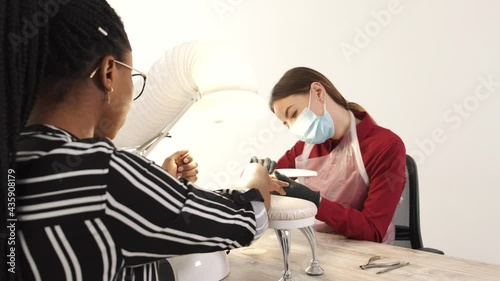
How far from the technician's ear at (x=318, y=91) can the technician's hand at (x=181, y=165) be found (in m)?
0.84

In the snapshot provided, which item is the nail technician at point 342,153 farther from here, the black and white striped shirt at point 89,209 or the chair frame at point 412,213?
the black and white striped shirt at point 89,209

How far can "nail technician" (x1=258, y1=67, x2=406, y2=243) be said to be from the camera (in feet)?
6.09

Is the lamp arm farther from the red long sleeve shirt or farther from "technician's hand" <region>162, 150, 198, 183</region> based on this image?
the red long sleeve shirt

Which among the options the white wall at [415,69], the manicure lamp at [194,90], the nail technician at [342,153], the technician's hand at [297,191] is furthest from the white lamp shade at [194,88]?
the white wall at [415,69]

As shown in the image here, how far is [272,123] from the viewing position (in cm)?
334

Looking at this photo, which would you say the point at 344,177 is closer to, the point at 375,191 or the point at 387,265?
the point at 375,191

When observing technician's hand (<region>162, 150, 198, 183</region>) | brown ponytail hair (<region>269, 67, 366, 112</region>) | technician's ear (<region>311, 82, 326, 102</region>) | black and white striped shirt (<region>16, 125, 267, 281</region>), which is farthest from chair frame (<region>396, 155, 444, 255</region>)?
black and white striped shirt (<region>16, 125, 267, 281</region>)

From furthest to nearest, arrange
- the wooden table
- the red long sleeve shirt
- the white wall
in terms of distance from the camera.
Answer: the white wall
the red long sleeve shirt
the wooden table

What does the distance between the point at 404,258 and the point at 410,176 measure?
0.76 meters

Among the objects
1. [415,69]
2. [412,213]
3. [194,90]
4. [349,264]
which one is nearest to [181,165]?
[194,90]

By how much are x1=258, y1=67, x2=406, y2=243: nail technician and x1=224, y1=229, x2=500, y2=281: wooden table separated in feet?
0.95

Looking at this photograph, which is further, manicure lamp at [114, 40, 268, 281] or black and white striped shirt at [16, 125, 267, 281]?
manicure lamp at [114, 40, 268, 281]

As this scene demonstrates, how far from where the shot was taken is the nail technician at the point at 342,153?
6.09 ft

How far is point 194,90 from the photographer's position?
142 cm
